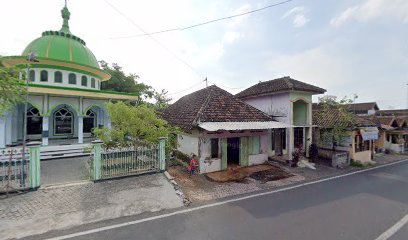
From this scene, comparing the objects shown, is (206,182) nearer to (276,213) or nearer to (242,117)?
(276,213)

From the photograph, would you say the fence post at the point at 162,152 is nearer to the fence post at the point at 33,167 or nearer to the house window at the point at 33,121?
the fence post at the point at 33,167

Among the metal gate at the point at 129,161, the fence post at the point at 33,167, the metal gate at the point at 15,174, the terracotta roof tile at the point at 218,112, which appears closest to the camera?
the metal gate at the point at 15,174

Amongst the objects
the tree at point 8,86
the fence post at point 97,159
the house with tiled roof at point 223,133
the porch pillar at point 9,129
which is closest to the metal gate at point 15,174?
the tree at point 8,86

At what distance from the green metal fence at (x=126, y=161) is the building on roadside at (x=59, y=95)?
24.6 feet

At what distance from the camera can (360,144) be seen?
1523 centimetres

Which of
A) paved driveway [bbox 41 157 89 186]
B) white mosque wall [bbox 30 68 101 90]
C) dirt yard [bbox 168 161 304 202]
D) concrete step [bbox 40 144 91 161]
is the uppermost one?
white mosque wall [bbox 30 68 101 90]

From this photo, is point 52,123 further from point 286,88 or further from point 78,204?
point 286,88

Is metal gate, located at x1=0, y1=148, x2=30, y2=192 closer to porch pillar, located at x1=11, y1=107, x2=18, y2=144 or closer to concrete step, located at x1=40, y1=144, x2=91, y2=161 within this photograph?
concrete step, located at x1=40, y1=144, x2=91, y2=161

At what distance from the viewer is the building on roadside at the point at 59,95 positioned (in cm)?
1291

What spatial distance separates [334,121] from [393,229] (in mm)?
11389

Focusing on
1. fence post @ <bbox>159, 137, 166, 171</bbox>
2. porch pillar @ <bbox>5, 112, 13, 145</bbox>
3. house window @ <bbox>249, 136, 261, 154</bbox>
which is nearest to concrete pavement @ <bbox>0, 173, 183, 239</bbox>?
fence post @ <bbox>159, 137, 166, 171</bbox>

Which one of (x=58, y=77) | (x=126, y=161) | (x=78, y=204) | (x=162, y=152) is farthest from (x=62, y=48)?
(x=78, y=204)

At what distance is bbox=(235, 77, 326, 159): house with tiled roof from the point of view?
42.3 ft

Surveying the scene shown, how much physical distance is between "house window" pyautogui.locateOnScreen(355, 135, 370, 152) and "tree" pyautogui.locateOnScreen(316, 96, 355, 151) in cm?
114
